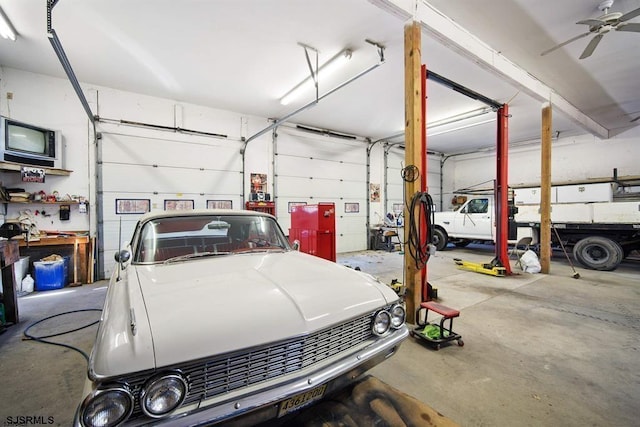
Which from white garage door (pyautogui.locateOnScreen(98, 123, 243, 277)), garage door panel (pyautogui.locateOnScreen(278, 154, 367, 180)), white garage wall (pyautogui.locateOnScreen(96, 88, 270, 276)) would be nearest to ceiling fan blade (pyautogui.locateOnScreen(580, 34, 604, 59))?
garage door panel (pyautogui.locateOnScreen(278, 154, 367, 180))

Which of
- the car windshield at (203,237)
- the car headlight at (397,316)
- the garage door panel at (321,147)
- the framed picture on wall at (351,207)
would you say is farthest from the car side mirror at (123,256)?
the framed picture on wall at (351,207)

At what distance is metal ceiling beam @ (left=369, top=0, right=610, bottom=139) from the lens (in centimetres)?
318

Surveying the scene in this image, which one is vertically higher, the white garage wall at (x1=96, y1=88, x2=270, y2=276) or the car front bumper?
the white garage wall at (x1=96, y1=88, x2=270, y2=276)

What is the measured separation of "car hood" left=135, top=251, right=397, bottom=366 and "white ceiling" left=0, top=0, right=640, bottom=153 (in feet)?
10.6

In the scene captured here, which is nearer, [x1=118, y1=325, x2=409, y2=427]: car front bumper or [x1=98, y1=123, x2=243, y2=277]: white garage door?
[x1=118, y1=325, x2=409, y2=427]: car front bumper

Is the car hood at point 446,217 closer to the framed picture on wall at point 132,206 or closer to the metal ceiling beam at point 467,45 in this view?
the metal ceiling beam at point 467,45

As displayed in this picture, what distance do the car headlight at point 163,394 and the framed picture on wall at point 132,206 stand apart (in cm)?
607

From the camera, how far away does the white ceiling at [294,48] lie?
3.51 meters

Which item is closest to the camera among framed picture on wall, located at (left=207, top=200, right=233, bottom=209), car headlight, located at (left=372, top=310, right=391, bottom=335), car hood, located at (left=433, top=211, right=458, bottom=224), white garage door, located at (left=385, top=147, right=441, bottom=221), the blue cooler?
car headlight, located at (left=372, top=310, right=391, bottom=335)

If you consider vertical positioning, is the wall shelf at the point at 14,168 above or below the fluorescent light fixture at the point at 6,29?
below

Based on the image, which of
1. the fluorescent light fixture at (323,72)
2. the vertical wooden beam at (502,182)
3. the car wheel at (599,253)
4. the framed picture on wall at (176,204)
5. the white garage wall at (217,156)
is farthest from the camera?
the framed picture on wall at (176,204)

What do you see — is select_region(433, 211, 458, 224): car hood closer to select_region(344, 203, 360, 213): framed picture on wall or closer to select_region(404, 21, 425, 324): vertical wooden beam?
select_region(344, 203, 360, 213): framed picture on wall

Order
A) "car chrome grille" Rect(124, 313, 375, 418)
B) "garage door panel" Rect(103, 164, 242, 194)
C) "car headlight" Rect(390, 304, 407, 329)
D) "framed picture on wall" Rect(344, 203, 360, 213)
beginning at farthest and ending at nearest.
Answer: "framed picture on wall" Rect(344, 203, 360, 213) → "garage door panel" Rect(103, 164, 242, 194) → "car headlight" Rect(390, 304, 407, 329) → "car chrome grille" Rect(124, 313, 375, 418)
